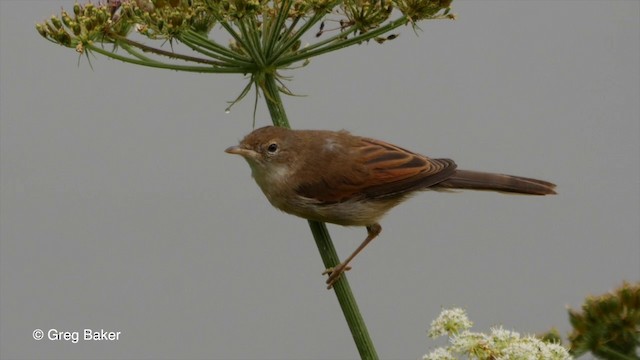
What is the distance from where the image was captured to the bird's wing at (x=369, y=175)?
4.10 meters

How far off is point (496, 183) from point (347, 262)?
1060 mm

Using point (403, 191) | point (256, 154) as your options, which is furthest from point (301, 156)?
point (403, 191)

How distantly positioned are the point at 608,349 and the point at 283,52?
6.06ft

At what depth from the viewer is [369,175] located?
4.12m

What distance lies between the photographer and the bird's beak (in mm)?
4049

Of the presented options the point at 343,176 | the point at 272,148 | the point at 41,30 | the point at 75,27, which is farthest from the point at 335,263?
the point at 41,30

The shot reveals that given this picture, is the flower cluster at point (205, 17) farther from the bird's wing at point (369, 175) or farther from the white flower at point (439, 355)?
the white flower at point (439, 355)

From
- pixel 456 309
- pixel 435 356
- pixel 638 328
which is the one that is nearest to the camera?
pixel 435 356

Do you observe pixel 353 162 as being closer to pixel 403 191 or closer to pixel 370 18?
pixel 403 191

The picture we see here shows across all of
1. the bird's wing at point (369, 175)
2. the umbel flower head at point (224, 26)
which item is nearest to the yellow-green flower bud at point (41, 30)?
the umbel flower head at point (224, 26)

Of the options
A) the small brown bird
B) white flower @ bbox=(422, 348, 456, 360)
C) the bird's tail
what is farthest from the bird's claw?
the bird's tail

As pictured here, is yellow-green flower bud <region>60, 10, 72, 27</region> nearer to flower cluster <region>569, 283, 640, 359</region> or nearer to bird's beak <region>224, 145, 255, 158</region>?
bird's beak <region>224, 145, 255, 158</region>

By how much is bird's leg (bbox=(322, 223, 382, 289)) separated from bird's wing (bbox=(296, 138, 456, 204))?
0.26m

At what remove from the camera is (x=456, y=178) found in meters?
4.39
